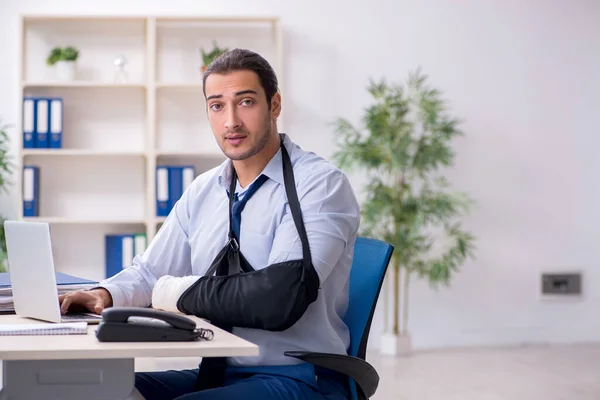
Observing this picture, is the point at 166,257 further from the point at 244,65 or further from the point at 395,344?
the point at 395,344

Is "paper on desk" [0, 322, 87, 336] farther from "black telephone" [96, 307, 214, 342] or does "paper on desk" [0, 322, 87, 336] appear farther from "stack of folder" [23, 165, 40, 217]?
"stack of folder" [23, 165, 40, 217]

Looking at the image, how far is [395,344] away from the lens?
561cm

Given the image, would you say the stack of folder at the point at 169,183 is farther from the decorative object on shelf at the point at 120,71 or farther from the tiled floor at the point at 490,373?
the tiled floor at the point at 490,373

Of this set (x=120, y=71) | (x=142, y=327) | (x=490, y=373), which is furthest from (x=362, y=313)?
(x=120, y=71)

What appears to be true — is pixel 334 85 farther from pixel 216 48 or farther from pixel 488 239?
pixel 488 239

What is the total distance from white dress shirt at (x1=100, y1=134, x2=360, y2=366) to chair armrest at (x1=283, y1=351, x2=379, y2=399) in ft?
0.24

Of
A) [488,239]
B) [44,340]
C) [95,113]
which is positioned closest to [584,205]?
[488,239]

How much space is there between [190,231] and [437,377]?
2.99 metres

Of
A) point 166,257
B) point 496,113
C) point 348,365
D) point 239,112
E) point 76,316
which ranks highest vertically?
point 496,113

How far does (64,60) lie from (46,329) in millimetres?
3987

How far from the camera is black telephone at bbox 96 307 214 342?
1.53m

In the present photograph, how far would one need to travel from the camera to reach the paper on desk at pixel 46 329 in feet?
5.33

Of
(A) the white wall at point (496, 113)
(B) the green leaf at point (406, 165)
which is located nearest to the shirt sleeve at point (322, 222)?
(B) the green leaf at point (406, 165)

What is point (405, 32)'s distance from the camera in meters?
5.86
